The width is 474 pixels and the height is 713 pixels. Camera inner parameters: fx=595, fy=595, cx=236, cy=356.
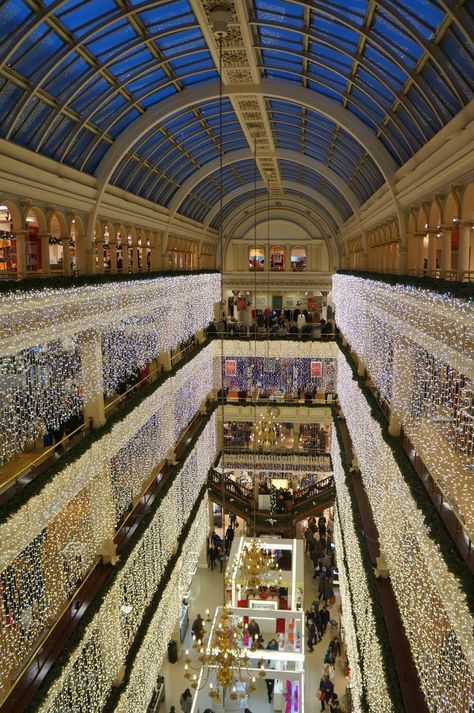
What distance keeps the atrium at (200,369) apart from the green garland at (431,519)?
0.17 feet

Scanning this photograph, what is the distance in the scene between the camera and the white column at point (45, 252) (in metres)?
12.9

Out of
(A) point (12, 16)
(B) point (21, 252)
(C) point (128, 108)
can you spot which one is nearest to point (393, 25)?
(A) point (12, 16)

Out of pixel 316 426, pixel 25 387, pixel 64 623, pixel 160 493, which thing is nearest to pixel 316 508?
pixel 316 426

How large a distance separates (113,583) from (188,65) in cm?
1198

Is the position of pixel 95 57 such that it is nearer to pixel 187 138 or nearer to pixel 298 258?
pixel 187 138

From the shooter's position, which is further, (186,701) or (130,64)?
(186,701)

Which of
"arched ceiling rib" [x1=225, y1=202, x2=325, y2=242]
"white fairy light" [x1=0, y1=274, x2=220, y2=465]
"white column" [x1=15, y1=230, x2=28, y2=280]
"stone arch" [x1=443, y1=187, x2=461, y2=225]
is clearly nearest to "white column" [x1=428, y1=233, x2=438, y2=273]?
"stone arch" [x1=443, y1=187, x2=461, y2=225]

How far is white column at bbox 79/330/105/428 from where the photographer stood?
12.6 m

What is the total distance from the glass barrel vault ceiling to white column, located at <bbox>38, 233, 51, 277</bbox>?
1743 mm

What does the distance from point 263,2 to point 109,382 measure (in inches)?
337

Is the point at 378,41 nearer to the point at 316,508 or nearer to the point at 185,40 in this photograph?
the point at 185,40

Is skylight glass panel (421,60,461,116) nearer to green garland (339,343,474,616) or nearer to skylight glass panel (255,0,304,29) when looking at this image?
skylight glass panel (255,0,304,29)

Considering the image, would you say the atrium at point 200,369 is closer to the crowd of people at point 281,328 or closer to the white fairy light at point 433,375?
the white fairy light at point 433,375

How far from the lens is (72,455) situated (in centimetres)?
1050
